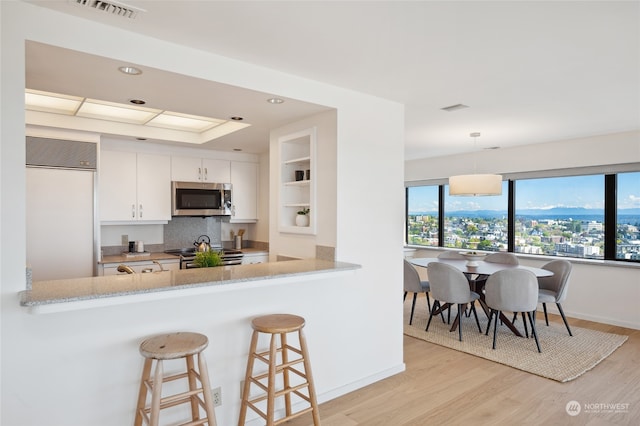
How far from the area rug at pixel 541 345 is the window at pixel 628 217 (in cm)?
112

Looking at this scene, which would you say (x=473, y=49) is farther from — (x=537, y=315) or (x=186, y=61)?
(x=537, y=315)

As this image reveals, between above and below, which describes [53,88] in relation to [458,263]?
above

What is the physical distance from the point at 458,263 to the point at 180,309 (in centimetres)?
380

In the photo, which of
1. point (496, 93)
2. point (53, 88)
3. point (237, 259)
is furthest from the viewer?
point (237, 259)

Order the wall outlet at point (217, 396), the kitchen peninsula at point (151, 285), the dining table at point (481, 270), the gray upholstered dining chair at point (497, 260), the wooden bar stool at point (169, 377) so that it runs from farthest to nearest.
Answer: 1. the gray upholstered dining chair at point (497, 260)
2. the dining table at point (481, 270)
3. the wall outlet at point (217, 396)
4. the wooden bar stool at point (169, 377)
5. the kitchen peninsula at point (151, 285)

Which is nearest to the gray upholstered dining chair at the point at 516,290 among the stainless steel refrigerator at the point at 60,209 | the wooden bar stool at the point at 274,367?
the wooden bar stool at the point at 274,367

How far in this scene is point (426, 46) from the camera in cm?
230

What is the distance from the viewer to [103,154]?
439 centimetres

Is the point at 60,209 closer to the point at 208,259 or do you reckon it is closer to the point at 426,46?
the point at 208,259

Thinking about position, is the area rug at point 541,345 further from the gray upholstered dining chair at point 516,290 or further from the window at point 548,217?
the window at point 548,217

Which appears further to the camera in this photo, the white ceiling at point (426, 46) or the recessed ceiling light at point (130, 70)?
the recessed ceiling light at point (130, 70)

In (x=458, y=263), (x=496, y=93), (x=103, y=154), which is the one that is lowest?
(x=458, y=263)

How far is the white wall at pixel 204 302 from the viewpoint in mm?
1830

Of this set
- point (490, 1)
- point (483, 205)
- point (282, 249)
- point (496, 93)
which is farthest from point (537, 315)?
point (490, 1)
